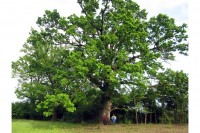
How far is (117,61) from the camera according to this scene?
1878 cm

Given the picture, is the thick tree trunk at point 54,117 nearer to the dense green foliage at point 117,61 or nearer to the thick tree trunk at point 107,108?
the dense green foliage at point 117,61

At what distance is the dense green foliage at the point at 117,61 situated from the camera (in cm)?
1802

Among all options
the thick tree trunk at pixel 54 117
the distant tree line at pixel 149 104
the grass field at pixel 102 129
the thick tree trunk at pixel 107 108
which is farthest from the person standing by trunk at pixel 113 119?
the thick tree trunk at pixel 54 117

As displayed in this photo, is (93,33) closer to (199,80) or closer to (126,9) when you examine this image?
(126,9)

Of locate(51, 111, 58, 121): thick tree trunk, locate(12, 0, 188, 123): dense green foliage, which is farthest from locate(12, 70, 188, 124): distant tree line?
locate(51, 111, 58, 121): thick tree trunk

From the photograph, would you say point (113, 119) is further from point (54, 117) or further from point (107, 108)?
point (54, 117)

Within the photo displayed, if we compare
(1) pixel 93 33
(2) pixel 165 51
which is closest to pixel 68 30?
(1) pixel 93 33

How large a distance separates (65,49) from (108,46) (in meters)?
3.21

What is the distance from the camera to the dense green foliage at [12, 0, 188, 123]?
18.0 meters

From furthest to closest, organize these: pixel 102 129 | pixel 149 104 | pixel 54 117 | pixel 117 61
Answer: pixel 54 117 < pixel 149 104 < pixel 117 61 < pixel 102 129

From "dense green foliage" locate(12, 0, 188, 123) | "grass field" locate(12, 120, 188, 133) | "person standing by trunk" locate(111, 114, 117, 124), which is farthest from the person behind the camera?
"person standing by trunk" locate(111, 114, 117, 124)

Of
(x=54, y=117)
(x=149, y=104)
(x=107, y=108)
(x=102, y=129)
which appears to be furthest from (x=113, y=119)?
(x=54, y=117)

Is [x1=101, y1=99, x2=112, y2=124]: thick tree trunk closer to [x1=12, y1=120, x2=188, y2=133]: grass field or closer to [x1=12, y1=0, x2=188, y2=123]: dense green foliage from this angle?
[x1=12, y1=0, x2=188, y2=123]: dense green foliage

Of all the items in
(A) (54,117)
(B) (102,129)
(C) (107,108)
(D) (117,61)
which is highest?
(D) (117,61)
